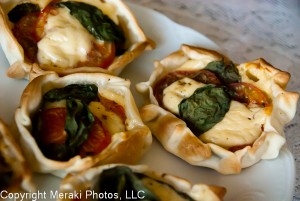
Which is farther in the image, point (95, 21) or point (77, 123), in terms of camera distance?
point (95, 21)

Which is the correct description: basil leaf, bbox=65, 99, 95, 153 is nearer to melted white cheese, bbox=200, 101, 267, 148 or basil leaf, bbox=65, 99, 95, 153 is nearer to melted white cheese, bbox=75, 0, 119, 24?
melted white cheese, bbox=200, 101, 267, 148

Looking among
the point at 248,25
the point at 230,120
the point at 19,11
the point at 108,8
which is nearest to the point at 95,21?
the point at 108,8

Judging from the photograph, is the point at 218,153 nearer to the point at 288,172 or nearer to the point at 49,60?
the point at 288,172

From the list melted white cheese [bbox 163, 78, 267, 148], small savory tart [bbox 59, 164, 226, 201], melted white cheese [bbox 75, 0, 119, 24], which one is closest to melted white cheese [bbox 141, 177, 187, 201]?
small savory tart [bbox 59, 164, 226, 201]

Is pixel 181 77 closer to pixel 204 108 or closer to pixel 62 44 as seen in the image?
pixel 204 108

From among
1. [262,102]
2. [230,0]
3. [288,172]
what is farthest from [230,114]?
[230,0]

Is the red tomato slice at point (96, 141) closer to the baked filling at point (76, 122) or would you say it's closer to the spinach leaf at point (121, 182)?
the baked filling at point (76, 122)
